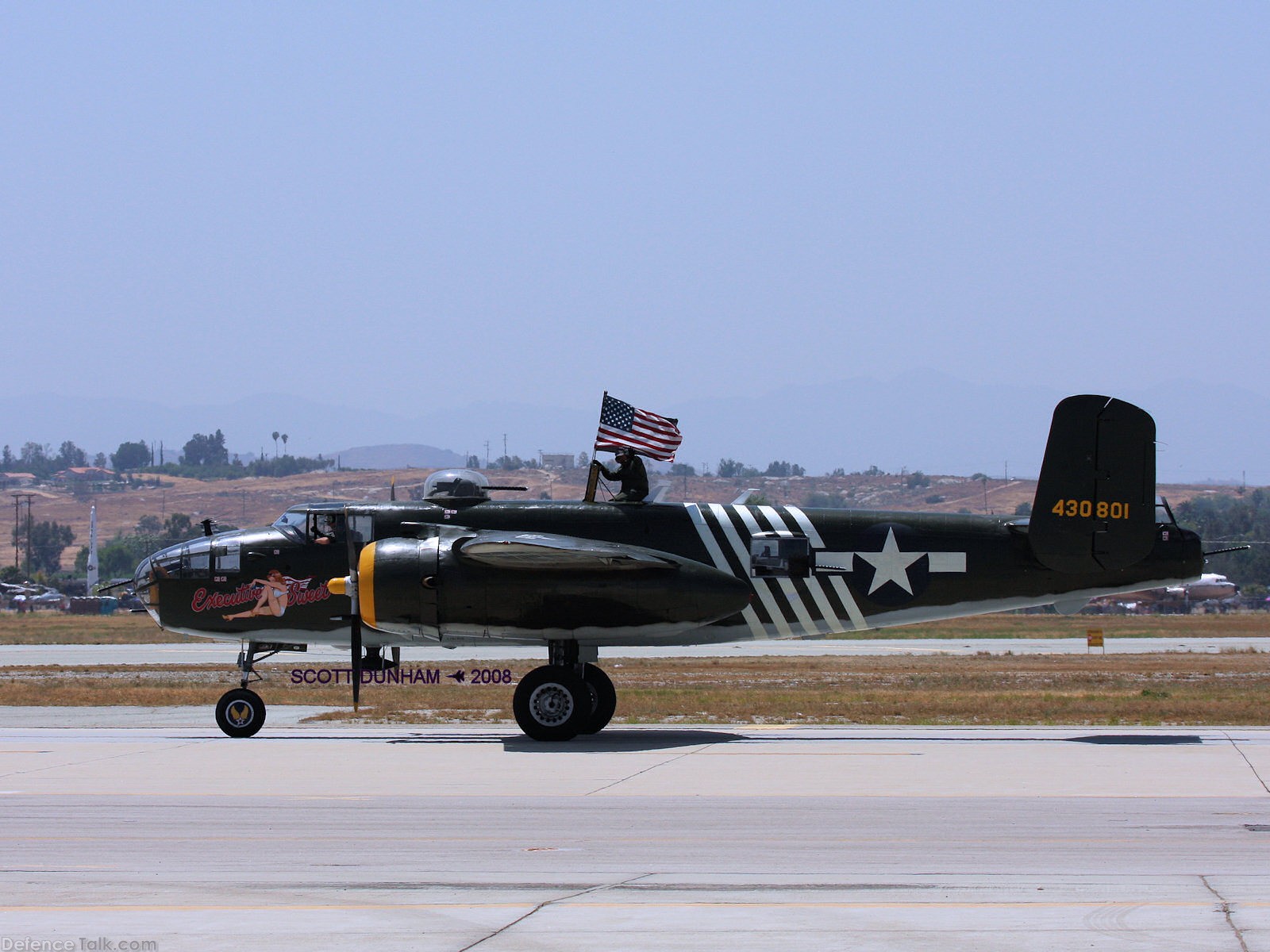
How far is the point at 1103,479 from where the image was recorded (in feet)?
65.6

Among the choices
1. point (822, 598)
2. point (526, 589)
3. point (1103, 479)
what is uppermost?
point (1103, 479)

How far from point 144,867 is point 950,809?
7854 millimetres

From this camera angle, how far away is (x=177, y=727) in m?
22.9

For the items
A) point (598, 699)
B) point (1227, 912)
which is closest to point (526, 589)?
point (598, 699)

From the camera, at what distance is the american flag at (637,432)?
20.9 meters

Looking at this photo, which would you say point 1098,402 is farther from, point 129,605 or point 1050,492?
point 129,605

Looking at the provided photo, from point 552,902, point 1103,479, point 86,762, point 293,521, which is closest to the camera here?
point 552,902

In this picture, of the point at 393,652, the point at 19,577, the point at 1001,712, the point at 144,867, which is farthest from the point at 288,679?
the point at 19,577

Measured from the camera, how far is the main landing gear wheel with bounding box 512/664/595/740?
1981cm

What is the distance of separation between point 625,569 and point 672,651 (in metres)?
36.3

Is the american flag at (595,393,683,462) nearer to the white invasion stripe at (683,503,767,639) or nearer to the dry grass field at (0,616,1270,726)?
the white invasion stripe at (683,503,767,639)

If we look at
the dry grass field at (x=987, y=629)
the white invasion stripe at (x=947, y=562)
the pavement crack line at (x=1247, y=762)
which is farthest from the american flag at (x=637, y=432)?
the dry grass field at (x=987, y=629)

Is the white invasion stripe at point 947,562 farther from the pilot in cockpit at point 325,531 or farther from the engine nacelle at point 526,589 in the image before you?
the pilot in cockpit at point 325,531

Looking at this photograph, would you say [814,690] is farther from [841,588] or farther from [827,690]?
[841,588]
